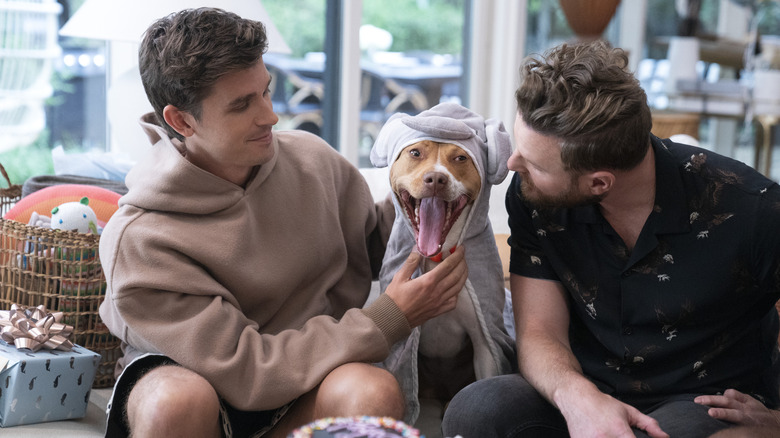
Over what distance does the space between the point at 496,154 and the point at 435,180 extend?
16 centimetres

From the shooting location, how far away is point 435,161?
1.47m

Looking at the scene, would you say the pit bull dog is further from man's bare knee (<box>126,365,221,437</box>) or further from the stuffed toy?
the stuffed toy

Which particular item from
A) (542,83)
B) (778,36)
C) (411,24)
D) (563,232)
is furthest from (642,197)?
(778,36)

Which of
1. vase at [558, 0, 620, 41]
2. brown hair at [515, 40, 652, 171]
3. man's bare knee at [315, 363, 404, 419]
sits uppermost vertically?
vase at [558, 0, 620, 41]

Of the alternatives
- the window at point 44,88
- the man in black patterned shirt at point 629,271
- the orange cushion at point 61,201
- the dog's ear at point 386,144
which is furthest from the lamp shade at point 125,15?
the man in black patterned shirt at point 629,271

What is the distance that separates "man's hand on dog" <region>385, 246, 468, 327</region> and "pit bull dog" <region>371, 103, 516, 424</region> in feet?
0.10

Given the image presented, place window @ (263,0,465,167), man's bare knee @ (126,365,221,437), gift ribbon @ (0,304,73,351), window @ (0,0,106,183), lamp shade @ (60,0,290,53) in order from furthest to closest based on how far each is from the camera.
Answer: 1. window @ (263,0,465,167)
2. window @ (0,0,106,183)
3. lamp shade @ (60,0,290,53)
4. gift ribbon @ (0,304,73,351)
5. man's bare knee @ (126,365,221,437)

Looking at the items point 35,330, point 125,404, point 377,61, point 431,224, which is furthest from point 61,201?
point 377,61

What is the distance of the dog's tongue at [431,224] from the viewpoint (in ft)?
4.92

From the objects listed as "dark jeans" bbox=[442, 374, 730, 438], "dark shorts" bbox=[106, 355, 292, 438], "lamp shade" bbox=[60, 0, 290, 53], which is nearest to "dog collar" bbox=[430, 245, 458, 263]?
"dark jeans" bbox=[442, 374, 730, 438]

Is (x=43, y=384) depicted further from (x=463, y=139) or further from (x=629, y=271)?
(x=629, y=271)

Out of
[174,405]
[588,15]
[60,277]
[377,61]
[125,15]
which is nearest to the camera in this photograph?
[174,405]

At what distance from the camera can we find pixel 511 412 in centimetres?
146

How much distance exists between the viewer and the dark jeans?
4.70 ft
